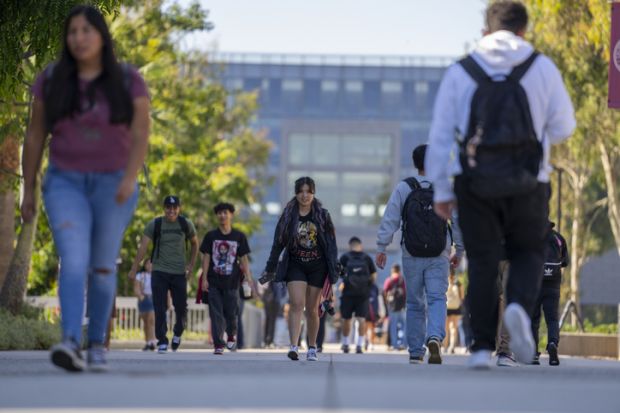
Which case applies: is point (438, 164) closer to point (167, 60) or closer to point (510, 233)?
point (510, 233)

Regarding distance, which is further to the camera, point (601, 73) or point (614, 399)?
point (601, 73)

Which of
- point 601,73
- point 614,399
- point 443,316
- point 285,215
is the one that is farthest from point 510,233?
point 601,73

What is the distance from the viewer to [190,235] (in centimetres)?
1834

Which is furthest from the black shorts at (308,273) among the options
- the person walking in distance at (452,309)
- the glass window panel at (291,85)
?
the glass window panel at (291,85)

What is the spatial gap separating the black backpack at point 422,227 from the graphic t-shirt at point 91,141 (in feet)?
17.3

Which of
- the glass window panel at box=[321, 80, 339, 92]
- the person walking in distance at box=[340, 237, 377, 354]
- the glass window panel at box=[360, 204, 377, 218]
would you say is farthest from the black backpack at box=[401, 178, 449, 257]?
the glass window panel at box=[321, 80, 339, 92]

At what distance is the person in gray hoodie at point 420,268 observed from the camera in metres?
13.4

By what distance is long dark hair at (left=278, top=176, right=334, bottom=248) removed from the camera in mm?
14891

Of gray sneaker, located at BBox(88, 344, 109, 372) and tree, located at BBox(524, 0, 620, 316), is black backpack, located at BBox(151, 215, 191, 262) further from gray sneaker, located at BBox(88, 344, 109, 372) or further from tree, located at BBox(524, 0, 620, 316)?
tree, located at BBox(524, 0, 620, 316)

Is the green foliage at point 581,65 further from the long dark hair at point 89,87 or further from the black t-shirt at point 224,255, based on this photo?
the long dark hair at point 89,87

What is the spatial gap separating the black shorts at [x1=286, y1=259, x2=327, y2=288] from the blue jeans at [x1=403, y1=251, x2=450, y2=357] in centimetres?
140

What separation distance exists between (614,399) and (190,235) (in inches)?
460

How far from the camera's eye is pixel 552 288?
623 inches

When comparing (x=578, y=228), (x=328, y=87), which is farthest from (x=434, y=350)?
(x=328, y=87)
